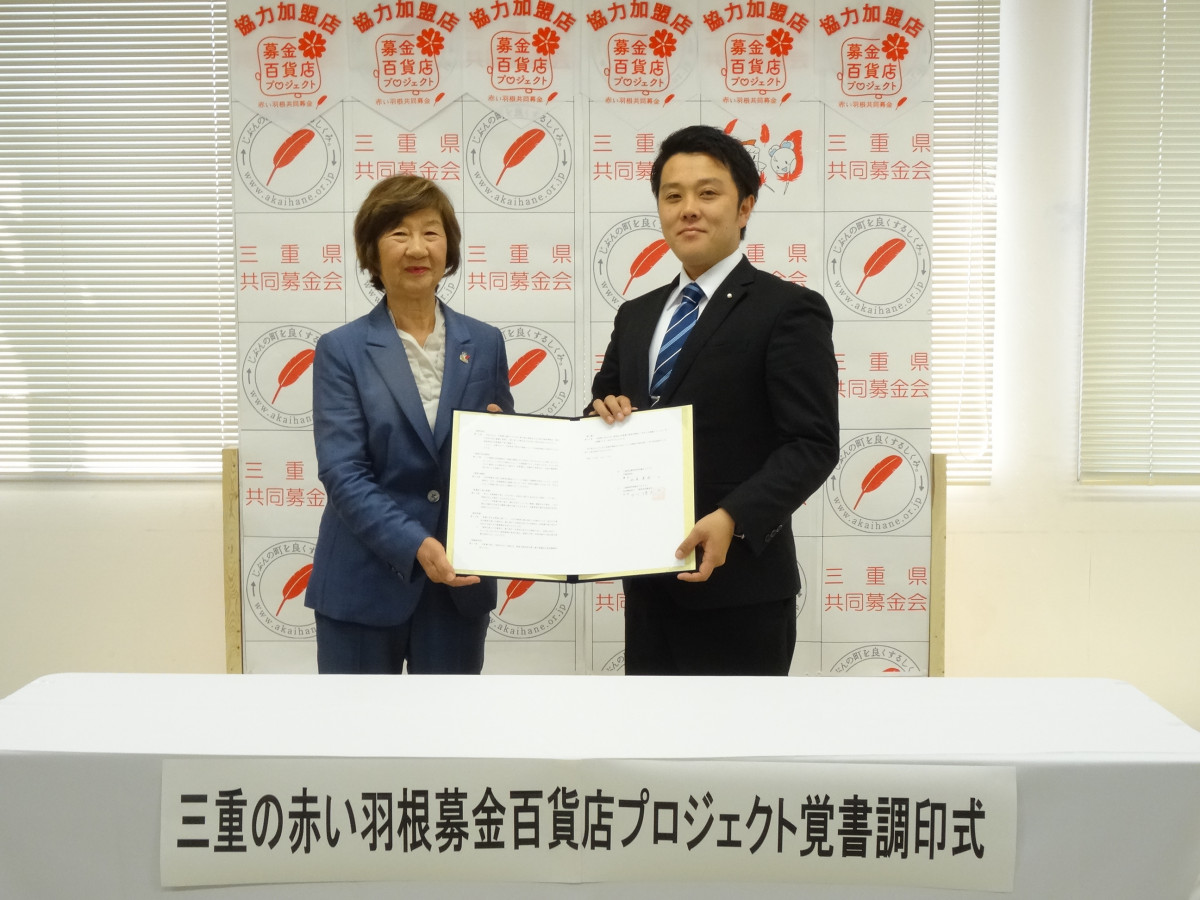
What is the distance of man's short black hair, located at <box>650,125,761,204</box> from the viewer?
80.0 inches

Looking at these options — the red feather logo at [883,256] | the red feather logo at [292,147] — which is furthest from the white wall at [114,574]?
the red feather logo at [883,256]

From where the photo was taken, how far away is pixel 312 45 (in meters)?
2.99

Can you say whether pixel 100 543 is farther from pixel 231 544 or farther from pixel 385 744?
pixel 385 744

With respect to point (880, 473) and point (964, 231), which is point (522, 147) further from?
point (964, 231)

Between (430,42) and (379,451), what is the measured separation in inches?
63.0

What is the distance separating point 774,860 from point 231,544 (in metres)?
2.55

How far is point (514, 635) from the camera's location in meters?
3.15

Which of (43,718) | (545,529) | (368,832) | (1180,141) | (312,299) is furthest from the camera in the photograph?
(1180,141)

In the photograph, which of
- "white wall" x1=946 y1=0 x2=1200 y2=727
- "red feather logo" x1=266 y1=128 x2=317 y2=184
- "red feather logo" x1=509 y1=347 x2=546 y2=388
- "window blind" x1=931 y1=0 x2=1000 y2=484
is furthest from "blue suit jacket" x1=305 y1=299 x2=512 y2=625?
"white wall" x1=946 y1=0 x2=1200 y2=727

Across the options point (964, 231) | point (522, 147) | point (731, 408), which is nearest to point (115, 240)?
point (522, 147)

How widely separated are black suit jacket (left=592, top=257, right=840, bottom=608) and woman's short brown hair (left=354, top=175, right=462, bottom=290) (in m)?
0.69

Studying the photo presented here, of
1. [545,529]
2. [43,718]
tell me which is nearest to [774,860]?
[43,718]

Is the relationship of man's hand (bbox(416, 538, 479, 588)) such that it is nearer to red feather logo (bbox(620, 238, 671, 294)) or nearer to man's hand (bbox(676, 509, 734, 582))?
man's hand (bbox(676, 509, 734, 582))

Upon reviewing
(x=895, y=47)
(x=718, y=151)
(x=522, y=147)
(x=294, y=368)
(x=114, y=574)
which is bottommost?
(x=114, y=574)
